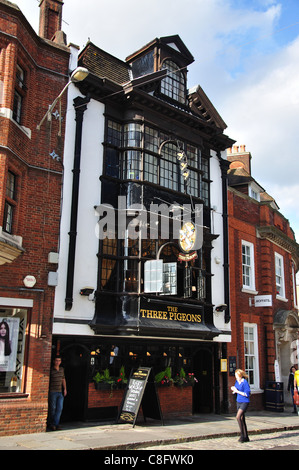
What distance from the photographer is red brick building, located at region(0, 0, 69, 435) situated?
11.2 metres

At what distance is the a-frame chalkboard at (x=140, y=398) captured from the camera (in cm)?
1195

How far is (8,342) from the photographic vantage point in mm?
11438

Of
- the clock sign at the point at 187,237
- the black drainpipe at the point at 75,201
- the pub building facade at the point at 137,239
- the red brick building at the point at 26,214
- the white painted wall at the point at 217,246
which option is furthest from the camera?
the white painted wall at the point at 217,246

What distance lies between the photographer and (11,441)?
9875mm

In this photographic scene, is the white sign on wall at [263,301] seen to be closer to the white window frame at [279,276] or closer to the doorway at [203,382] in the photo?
the white window frame at [279,276]

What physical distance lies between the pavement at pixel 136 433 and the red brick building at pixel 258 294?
265cm

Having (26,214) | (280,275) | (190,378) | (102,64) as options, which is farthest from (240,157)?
(26,214)

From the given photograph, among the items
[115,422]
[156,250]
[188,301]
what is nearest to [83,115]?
[156,250]

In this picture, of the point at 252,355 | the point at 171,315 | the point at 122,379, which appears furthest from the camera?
the point at 252,355

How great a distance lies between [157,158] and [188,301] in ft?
16.1

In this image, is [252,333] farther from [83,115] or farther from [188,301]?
[83,115]

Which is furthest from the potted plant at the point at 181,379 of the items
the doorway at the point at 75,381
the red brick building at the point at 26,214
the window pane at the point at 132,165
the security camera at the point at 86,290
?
the window pane at the point at 132,165

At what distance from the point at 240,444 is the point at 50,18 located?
14.0 m

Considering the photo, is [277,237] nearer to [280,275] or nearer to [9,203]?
[280,275]
